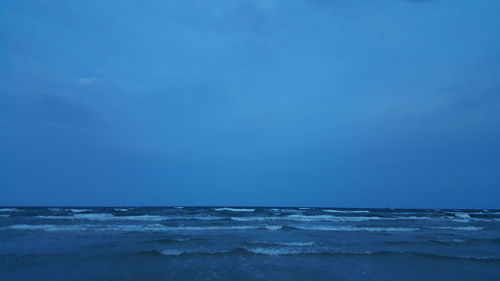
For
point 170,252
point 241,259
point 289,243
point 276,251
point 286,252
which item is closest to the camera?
point 241,259

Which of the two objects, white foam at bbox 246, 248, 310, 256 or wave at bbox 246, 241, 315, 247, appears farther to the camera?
wave at bbox 246, 241, 315, 247

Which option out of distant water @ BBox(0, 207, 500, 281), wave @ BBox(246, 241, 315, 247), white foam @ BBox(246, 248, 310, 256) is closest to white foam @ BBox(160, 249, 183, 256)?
distant water @ BBox(0, 207, 500, 281)

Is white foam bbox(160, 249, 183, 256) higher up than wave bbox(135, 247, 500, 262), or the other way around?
Result: wave bbox(135, 247, 500, 262)

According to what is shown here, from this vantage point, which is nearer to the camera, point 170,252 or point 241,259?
point 241,259

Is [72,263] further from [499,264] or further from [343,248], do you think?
[499,264]

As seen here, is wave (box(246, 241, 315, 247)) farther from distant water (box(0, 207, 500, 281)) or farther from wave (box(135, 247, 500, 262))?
wave (box(135, 247, 500, 262))

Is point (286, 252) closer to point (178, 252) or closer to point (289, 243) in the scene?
point (289, 243)

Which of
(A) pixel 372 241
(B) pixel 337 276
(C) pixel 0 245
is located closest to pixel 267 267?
(B) pixel 337 276

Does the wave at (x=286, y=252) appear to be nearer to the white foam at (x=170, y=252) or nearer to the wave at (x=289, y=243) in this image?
the white foam at (x=170, y=252)

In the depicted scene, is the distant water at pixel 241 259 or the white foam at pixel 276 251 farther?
the white foam at pixel 276 251

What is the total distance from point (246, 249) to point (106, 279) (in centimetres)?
519

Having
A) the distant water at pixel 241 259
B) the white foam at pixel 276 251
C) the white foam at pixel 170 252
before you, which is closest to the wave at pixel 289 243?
the distant water at pixel 241 259

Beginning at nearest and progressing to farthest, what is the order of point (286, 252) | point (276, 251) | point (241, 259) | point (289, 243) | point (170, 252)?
1. point (241, 259)
2. point (170, 252)
3. point (286, 252)
4. point (276, 251)
5. point (289, 243)

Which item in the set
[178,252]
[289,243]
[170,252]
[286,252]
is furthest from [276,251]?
[170,252]
